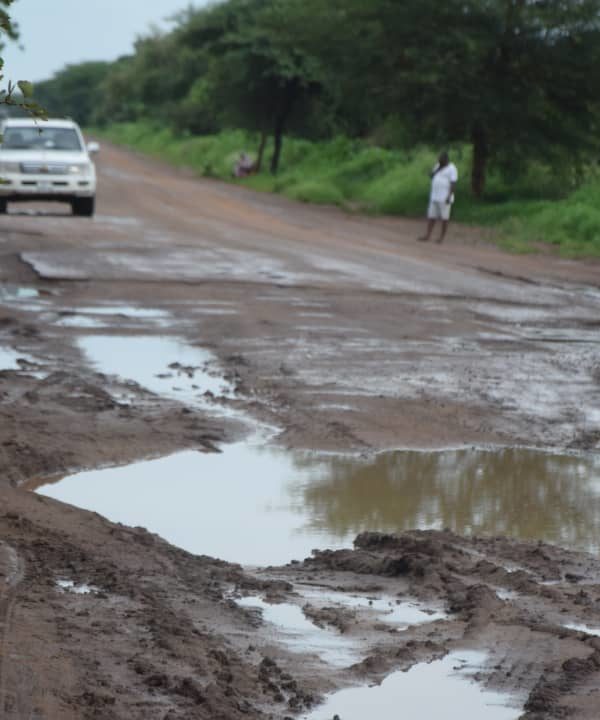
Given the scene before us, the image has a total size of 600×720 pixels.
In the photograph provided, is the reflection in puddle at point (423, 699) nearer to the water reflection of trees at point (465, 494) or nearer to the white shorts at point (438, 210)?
the water reflection of trees at point (465, 494)

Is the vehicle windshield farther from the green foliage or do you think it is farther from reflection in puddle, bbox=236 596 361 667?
the green foliage

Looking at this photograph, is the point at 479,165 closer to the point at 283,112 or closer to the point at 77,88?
the point at 283,112

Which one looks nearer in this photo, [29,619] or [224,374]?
[29,619]

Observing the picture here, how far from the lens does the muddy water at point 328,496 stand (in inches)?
261

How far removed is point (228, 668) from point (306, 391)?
17.2 feet

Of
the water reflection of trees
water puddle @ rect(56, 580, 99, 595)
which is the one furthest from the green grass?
water puddle @ rect(56, 580, 99, 595)

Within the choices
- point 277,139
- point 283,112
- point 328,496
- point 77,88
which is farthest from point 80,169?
point 77,88

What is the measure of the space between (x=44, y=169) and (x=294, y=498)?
17.8 meters

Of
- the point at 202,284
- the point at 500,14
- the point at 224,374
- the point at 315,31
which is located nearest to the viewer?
the point at 224,374

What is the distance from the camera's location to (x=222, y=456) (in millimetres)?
8023

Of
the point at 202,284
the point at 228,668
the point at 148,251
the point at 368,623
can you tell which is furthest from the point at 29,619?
the point at 148,251

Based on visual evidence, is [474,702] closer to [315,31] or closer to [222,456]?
[222,456]

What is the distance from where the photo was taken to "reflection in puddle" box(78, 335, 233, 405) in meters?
9.73

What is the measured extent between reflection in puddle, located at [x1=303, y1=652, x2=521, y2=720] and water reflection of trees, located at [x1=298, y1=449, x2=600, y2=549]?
204 centimetres
